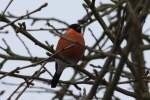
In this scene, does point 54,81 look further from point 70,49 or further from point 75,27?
point 75,27

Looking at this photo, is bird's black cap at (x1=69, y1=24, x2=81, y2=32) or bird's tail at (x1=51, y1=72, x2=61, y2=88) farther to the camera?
bird's black cap at (x1=69, y1=24, x2=81, y2=32)

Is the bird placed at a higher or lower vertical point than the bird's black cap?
lower

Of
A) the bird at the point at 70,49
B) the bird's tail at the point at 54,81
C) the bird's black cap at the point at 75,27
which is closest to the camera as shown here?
the bird's tail at the point at 54,81

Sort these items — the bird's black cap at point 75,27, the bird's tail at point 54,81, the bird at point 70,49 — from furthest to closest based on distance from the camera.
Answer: the bird's black cap at point 75,27, the bird at point 70,49, the bird's tail at point 54,81

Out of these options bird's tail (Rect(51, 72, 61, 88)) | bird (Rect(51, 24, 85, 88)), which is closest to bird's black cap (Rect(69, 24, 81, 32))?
bird (Rect(51, 24, 85, 88))

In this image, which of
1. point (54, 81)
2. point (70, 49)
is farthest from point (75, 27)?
point (54, 81)

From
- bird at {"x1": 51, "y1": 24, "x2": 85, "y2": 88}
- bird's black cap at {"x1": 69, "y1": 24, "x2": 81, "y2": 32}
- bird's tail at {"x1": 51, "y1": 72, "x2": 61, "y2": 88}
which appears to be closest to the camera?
bird's tail at {"x1": 51, "y1": 72, "x2": 61, "y2": 88}

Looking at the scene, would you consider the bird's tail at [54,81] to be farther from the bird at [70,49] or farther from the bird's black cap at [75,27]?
the bird's black cap at [75,27]

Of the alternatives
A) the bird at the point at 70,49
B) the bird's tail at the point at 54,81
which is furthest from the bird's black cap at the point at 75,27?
the bird's tail at the point at 54,81

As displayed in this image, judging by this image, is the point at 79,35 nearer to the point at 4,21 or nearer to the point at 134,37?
the point at 4,21

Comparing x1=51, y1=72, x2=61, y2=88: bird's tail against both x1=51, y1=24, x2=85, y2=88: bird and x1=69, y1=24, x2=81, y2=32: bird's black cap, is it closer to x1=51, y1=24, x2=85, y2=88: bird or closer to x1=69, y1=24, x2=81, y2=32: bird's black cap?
x1=51, y1=24, x2=85, y2=88: bird

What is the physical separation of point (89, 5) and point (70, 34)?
1.86m

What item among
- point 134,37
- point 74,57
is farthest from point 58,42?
point 134,37

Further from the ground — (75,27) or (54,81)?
(75,27)
